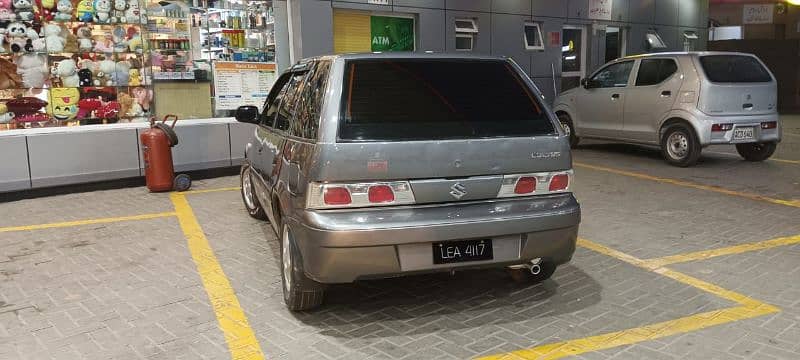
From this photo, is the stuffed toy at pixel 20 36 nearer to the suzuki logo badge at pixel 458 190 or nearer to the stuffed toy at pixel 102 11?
the stuffed toy at pixel 102 11

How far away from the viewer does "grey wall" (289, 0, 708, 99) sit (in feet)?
34.8

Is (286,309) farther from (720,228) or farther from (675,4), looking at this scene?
(675,4)

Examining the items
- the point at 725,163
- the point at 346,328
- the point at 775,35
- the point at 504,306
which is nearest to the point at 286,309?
the point at 346,328

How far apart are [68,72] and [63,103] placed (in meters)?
0.44

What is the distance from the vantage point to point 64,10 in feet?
27.8

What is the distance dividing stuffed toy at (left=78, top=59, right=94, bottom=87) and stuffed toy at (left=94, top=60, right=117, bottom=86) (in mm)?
83

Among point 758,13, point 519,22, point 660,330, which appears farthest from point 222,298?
point 758,13

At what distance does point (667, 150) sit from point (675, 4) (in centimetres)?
995

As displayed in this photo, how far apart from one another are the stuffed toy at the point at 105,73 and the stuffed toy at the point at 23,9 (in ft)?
3.40

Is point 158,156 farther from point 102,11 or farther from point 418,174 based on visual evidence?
point 418,174

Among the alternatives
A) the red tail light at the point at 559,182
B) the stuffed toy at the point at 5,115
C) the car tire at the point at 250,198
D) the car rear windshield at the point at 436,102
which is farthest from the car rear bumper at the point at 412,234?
the stuffed toy at the point at 5,115

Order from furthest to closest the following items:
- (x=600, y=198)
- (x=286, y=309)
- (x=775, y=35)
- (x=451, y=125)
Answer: (x=775, y=35)
(x=600, y=198)
(x=286, y=309)
(x=451, y=125)

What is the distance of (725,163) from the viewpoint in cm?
966

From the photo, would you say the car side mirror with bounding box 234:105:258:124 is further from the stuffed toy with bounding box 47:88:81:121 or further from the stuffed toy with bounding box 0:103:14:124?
the stuffed toy with bounding box 0:103:14:124
